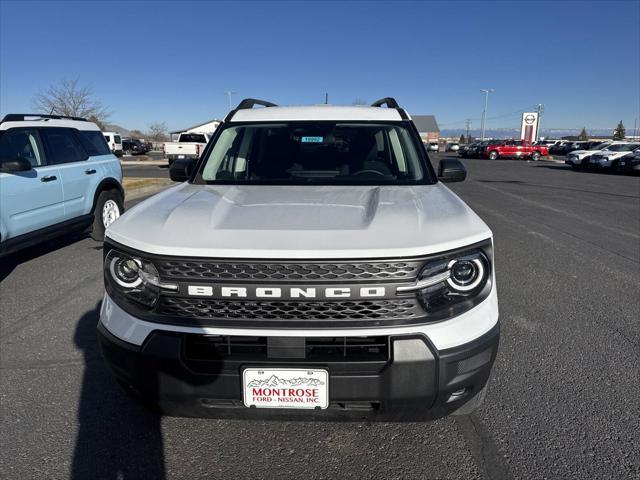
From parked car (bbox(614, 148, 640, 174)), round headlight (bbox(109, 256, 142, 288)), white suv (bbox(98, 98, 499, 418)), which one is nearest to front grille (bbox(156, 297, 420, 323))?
white suv (bbox(98, 98, 499, 418))

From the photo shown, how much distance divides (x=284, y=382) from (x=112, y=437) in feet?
4.07

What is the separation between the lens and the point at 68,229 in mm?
6098

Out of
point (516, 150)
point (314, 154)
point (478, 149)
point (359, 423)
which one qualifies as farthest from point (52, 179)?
point (478, 149)

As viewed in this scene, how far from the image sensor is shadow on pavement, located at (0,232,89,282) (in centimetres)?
577

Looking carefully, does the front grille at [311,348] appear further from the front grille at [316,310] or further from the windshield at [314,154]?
the windshield at [314,154]

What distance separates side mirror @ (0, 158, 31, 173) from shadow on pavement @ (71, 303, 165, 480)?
296cm

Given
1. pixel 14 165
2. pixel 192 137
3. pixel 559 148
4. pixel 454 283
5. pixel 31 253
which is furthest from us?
pixel 559 148

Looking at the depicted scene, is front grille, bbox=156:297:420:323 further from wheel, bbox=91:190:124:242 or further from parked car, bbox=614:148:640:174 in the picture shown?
parked car, bbox=614:148:640:174

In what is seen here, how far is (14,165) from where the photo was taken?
4.98 metres

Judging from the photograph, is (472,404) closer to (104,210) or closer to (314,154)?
(314,154)

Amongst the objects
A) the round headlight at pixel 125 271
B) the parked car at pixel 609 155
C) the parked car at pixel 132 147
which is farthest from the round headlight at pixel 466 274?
the parked car at pixel 132 147

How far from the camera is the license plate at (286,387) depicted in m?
1.96

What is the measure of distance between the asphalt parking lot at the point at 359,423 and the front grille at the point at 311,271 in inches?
41.8

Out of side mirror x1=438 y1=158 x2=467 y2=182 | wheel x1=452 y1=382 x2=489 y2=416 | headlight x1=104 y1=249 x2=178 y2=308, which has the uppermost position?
side mirror x1=438 y1=158 x2=467 y2=182
